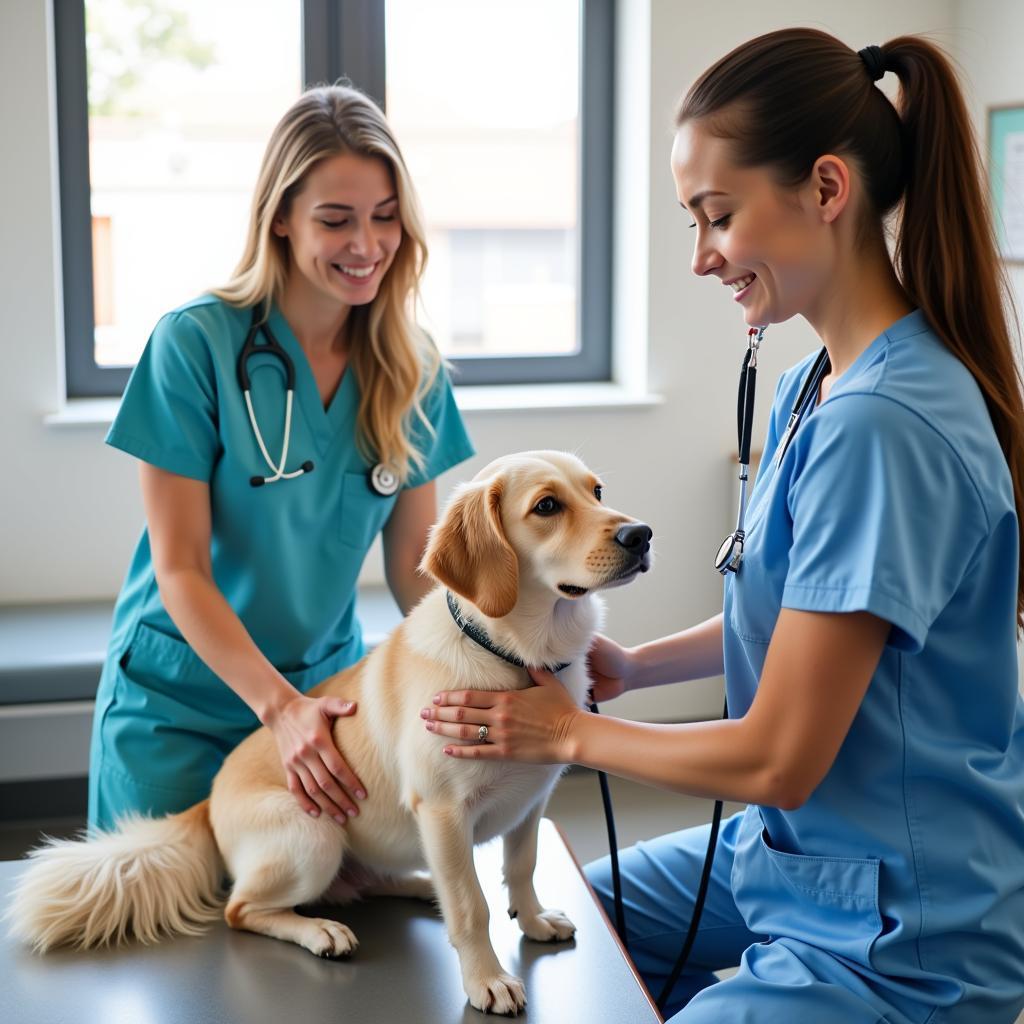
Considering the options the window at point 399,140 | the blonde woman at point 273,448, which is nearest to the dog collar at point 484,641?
the blonde woman at point 273,448

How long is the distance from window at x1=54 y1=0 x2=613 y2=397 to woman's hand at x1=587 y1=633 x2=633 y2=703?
2314mm

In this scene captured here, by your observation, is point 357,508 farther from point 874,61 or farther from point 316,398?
point 874,61

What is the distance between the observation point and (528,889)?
4.64ft

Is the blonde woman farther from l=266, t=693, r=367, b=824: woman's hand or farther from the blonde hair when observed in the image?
l=266, t=693, r=367, b=824: woman's hand

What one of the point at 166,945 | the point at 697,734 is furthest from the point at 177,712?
the point at 697,734

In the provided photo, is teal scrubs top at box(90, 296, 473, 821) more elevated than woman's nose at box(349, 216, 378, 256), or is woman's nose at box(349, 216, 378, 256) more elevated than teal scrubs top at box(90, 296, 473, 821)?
woman's nose at box(349, 216, 378, 256)

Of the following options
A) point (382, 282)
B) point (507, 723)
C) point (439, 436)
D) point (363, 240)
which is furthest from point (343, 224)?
point (507, 723)

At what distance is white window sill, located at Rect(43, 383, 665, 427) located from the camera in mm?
→ 3311

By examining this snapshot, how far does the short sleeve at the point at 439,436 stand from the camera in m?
2.00

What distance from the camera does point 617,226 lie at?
3828 mm

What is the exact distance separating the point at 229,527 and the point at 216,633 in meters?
0.21

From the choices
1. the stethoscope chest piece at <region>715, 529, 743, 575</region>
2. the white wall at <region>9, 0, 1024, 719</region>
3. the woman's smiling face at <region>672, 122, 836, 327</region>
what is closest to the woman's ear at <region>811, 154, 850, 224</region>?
the woman's smiling face at <region>672, 122, 836, 327</region>

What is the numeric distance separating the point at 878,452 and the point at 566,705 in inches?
17.1

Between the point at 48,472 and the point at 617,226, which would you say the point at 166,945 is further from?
the point at 617,226
